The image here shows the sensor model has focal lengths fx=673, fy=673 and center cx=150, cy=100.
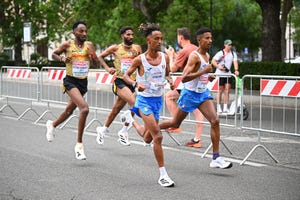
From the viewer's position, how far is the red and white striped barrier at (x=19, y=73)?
17305 millimetres

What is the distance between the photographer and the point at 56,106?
63.6 feet

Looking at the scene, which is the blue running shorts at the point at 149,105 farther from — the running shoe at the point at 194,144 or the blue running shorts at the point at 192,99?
the running shoe at the point at 194,144

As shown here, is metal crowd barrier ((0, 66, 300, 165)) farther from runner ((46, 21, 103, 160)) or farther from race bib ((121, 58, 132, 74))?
runner ((46, 21, 103, 160))

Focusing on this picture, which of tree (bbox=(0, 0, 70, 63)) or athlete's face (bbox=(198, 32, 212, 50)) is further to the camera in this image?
tree (bbox=(0, 0, 70, 63))

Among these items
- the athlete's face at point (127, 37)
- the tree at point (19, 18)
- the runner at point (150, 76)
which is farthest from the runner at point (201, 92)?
the tree at point (19, 18)

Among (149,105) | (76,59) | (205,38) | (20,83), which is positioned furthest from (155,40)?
(20,83)

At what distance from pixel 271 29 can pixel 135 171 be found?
17688 mm

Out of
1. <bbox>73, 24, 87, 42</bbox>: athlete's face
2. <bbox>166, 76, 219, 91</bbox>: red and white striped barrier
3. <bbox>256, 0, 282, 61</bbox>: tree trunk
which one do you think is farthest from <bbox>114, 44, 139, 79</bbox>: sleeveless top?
<bbox>256, 0, 282, 61</bbox>: tree trunk

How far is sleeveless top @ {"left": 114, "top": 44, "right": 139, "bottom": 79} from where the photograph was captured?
1109cm

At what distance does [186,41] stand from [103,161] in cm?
289

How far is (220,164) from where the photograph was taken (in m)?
8.94

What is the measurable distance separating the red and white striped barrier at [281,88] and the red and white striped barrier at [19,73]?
8.42 metres

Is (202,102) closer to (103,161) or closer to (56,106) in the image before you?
(103,161)

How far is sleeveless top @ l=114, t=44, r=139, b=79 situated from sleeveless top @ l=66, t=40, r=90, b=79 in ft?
3.04
